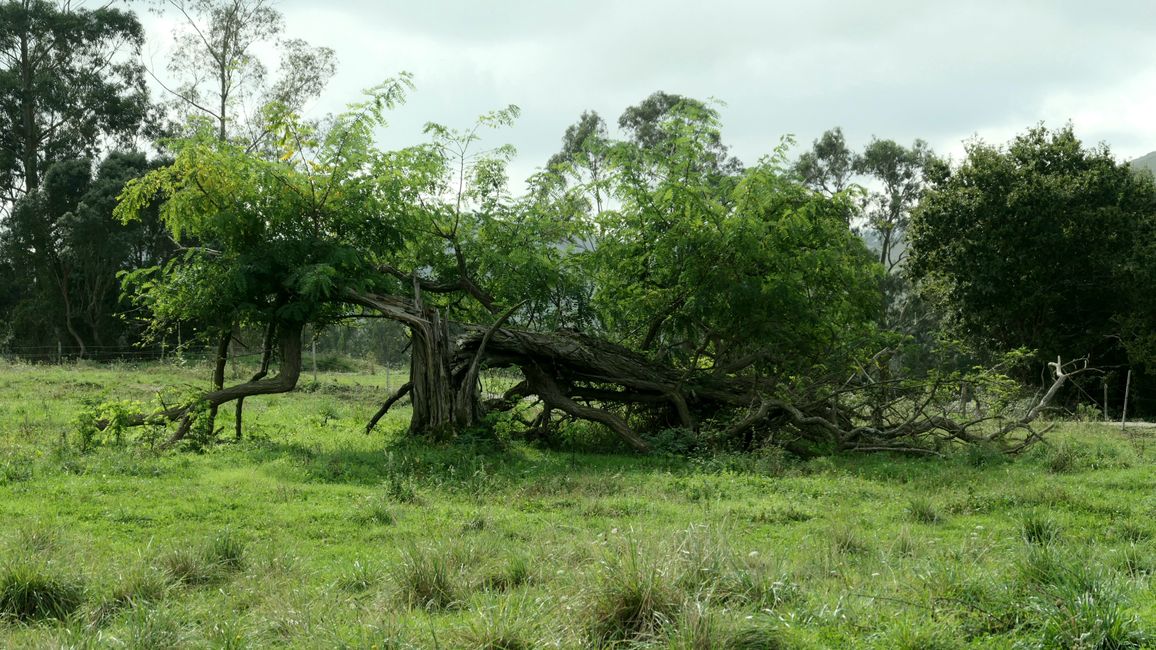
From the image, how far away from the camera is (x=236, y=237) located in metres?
14.7

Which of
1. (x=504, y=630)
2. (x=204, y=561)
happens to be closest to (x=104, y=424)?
(x=204, y=561)

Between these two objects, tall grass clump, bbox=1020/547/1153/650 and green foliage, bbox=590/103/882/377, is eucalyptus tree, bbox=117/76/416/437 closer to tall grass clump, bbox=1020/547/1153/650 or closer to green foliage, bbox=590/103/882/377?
green foliage, bbox=590/103/882/377

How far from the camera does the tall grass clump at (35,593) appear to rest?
5711 millimetres

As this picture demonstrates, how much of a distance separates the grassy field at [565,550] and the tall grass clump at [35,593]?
0.01 metres

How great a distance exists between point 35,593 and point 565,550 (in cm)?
345

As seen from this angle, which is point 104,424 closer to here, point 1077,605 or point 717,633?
point 717,633

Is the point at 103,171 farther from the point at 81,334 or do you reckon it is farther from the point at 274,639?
the point at 274,639

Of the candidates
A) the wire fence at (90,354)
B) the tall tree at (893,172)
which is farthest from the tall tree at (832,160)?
the wire fence at (90,354)

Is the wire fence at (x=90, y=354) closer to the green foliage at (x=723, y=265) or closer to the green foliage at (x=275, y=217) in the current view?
the green foliage at (x=275, y=217)

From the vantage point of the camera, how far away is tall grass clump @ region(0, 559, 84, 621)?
18.7 ft

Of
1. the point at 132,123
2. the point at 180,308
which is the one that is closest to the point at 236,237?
the point at 180,308

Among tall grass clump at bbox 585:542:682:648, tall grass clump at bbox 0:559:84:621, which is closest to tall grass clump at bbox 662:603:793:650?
tall grass clump at bbox 585:542:682:648

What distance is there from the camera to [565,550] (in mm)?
7016

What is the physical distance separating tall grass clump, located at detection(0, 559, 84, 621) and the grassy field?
13mm
